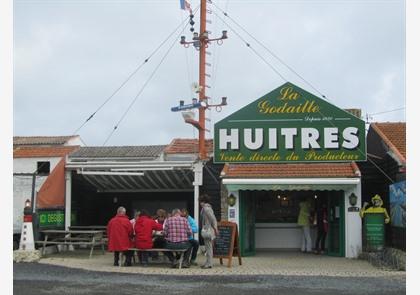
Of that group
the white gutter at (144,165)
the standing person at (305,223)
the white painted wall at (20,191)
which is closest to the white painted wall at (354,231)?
the standing person at (305,223)

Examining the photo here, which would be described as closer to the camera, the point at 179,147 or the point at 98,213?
the point at 98,213

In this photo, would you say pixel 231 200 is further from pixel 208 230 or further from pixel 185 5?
pixel 185 5

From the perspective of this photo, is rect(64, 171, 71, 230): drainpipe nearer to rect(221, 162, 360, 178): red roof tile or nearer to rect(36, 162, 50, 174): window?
rect(221, 162, 360, 178): red roof tile

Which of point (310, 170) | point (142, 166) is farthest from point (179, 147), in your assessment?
point (310, 170)

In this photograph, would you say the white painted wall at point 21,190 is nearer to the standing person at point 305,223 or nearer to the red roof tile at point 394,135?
the standing person at point 305,223

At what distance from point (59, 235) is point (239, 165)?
16.4ft

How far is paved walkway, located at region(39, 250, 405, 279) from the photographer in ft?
36.9

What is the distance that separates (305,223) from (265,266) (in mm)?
3185

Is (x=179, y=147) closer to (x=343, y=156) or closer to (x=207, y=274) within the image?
(x=343, y=156)

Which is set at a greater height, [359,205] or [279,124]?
[279,124]

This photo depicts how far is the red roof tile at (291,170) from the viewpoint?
14.1m

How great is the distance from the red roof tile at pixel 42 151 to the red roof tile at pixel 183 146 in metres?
7.69

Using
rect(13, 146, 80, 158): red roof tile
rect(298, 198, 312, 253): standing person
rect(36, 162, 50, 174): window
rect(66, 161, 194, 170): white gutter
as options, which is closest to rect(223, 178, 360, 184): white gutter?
rect(298, 198, 312, 253): standing person

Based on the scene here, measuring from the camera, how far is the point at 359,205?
Answer: 14250mm
